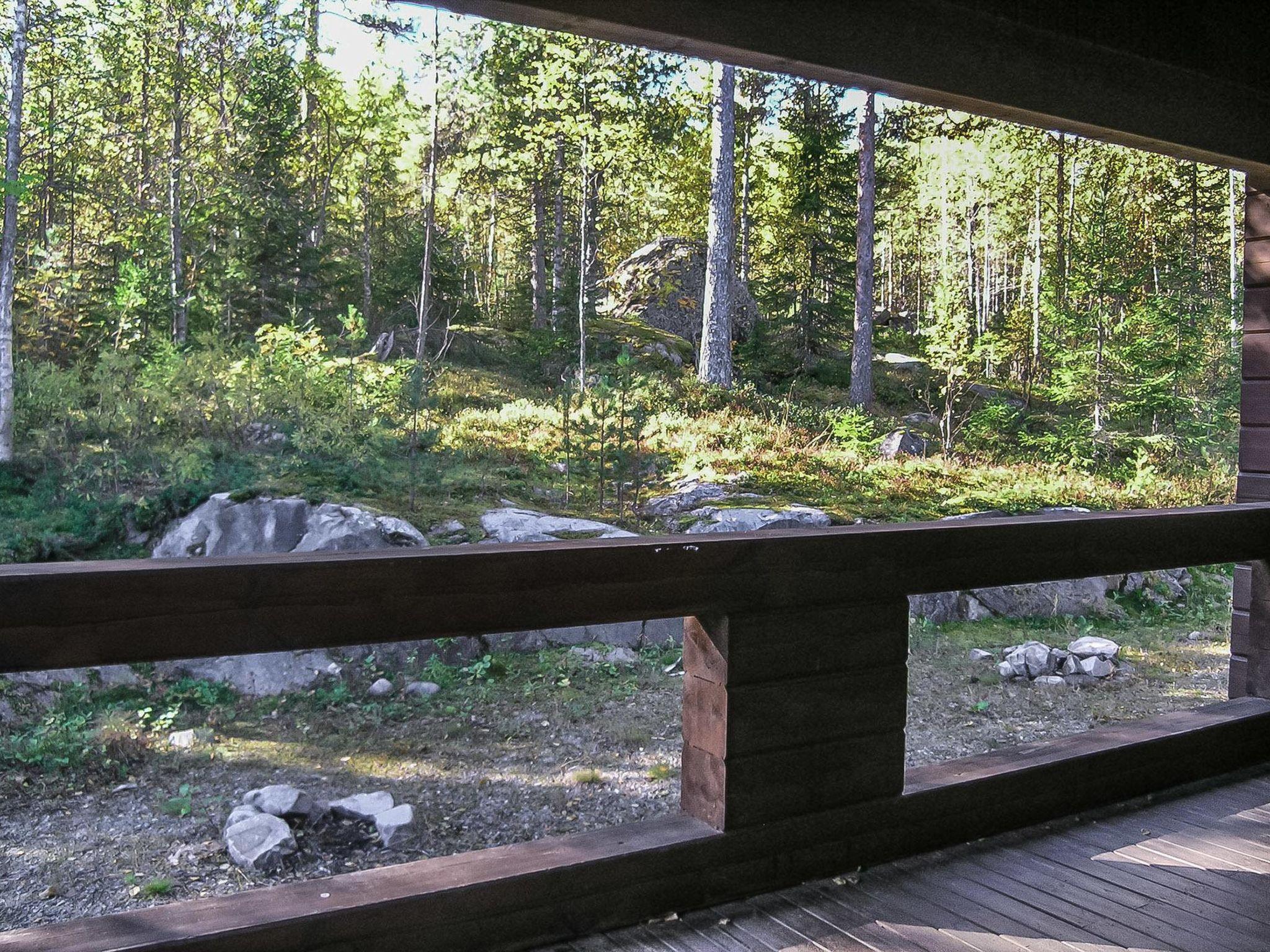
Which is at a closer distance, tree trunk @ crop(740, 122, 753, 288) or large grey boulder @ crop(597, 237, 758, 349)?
large grey boulder @ crop(597, 237, 758, 349)

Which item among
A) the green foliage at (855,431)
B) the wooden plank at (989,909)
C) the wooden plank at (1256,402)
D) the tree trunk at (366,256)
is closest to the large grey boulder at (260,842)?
the wooden plank at (989,909)

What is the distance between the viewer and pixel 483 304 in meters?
14.8

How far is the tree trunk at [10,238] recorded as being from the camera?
850cm

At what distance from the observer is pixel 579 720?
183 inches

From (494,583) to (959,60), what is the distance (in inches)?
49.3

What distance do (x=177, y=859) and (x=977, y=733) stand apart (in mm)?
3437

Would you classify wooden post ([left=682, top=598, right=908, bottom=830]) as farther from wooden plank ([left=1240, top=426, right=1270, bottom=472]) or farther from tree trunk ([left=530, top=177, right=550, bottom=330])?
tree trunk ([left=530, top=177, right=550, bottom=330])

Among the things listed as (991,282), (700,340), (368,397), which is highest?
(991,282)

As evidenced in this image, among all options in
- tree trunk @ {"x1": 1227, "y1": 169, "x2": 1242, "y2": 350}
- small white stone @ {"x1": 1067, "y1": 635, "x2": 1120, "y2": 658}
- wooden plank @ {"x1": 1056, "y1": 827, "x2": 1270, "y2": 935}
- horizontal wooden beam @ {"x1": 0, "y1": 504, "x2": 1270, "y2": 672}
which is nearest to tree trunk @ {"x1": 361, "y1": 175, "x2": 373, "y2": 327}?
small white stone @ {"x1": 1067, "y1": 635, "x2": 1120, "y2": 658}

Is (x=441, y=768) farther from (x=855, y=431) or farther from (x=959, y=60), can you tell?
(x=855, y=431)

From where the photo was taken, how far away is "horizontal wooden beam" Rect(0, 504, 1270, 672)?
3.91ft

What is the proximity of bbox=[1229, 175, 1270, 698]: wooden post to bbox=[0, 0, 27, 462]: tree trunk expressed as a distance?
29.2 feet

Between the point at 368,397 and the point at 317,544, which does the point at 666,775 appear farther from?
the point at 368,397

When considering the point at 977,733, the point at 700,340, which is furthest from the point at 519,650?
the point at 700,340
